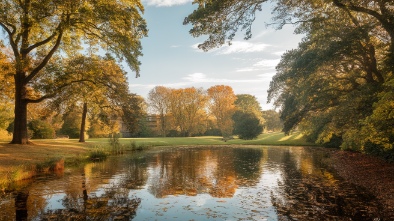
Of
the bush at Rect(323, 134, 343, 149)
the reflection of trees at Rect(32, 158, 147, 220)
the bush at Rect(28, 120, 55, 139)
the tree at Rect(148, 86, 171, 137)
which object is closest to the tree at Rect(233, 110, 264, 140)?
the bush at Rect(323, 134, 343, 149)

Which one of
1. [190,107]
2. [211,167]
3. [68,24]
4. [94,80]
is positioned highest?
[68,24]

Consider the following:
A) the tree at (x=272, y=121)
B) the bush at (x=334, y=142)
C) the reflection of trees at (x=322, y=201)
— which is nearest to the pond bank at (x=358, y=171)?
the reflection of trees at (x=322, y=201)

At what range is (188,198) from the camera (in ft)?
42.8

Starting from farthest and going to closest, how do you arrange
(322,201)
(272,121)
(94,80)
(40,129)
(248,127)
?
(272,121) < (248,127) < (40,129) < (94,80) < (322,201)

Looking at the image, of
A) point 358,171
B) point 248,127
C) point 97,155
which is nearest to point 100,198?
point 358,171

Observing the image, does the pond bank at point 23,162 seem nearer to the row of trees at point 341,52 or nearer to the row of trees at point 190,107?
the row of trees at point 341,52

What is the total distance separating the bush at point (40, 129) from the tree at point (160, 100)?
37.6m

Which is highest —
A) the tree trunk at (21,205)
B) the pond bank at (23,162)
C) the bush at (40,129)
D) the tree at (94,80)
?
the tree at (94,80)

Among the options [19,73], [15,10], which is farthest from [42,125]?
[15,10]

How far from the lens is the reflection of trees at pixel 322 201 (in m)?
10.2

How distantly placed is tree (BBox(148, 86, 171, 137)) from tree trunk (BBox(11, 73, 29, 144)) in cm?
6217

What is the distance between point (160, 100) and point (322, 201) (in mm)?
79081

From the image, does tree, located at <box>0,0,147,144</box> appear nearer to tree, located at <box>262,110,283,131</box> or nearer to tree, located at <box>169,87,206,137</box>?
tree, located at <box>169,87,206,137</box>

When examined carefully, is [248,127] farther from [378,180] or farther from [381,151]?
[378,180]
